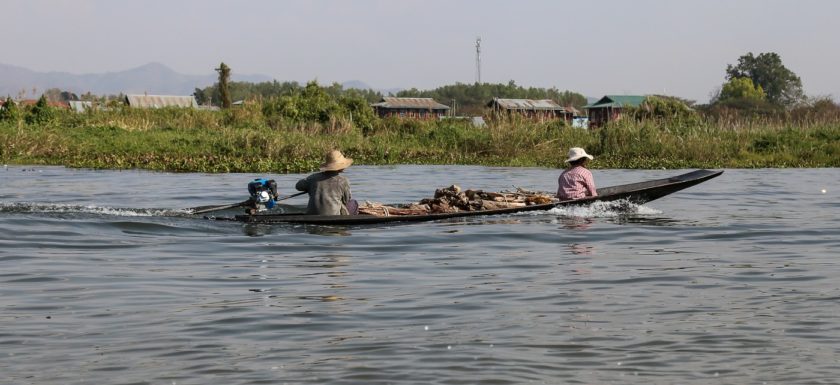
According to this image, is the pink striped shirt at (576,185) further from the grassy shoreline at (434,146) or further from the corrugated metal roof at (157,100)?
the corrugated metal roof at (157,100)

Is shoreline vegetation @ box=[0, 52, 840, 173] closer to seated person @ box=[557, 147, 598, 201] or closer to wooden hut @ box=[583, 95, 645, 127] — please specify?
seated person @ box=[557, 147, 598, 201]

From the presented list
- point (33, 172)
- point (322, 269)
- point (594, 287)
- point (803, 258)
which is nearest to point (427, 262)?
point (322, 269)

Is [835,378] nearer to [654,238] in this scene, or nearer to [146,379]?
[146,379]

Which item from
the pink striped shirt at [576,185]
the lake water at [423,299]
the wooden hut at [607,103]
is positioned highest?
the wooden hut at [607,103]

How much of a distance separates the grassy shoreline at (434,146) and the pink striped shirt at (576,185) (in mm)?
12357

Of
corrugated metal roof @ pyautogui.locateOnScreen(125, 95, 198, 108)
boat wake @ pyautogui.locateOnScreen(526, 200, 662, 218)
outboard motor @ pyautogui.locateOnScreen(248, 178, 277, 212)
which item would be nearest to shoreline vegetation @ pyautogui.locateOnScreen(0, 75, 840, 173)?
boat wake @ pyautogui.locateOnScreen(526, 200, 662, 218)

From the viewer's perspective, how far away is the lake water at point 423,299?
255 inches

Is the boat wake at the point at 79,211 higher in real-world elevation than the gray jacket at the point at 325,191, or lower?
lower

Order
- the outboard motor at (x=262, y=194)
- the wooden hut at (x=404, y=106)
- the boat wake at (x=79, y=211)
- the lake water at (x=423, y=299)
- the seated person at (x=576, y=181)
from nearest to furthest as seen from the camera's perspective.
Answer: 1. the lake water at (x=423, y=299)
2. the outboard motor at (x=262, y=194)
3. the boat wake at (x=79, y=211)
4. the seated person at (x=576, y=181)
5. the wooden hut at (x=404, y=106)

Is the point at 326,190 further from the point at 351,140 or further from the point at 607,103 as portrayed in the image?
the point at 607,103

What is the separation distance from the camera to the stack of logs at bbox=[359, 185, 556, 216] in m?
13.7

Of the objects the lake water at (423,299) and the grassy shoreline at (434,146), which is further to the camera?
the grassy shoreline at (434,146)

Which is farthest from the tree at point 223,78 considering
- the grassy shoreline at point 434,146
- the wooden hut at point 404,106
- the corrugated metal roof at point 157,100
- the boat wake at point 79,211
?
the boat wake at point 79,211

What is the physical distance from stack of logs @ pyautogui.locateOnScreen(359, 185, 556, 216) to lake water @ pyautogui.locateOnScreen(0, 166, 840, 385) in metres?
0.25
